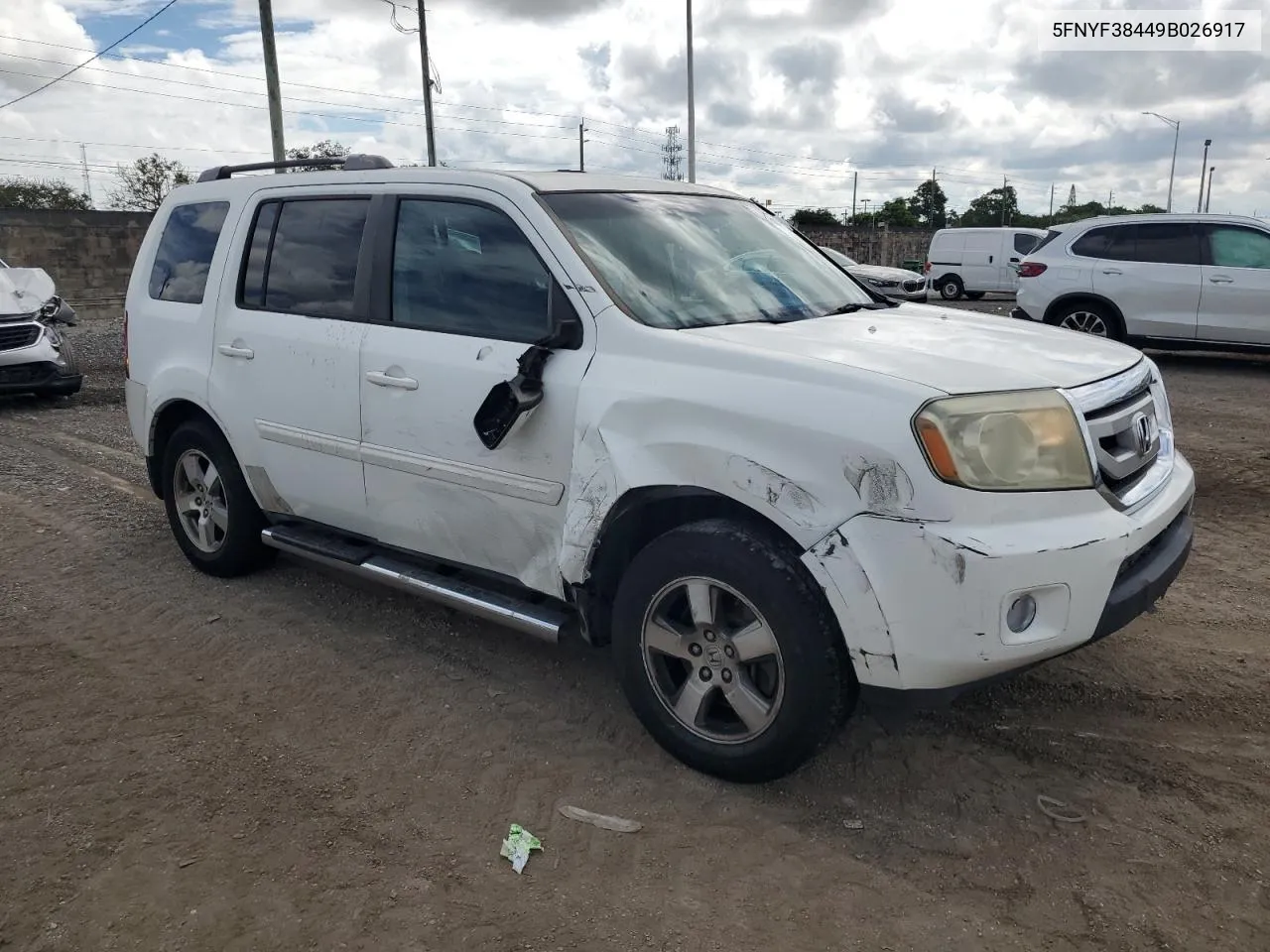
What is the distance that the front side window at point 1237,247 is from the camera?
10.7m

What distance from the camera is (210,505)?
4996 mm

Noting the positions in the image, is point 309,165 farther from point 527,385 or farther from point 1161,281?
point 1161,281

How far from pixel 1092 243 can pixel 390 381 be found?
33.9ft

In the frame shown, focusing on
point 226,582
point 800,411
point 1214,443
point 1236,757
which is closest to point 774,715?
point 800,411

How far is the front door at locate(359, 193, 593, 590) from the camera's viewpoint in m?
3.42

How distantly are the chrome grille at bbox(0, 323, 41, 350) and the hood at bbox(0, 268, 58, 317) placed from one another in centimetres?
14

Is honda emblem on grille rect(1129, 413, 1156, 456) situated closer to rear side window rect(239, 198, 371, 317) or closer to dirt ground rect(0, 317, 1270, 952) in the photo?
dirt ground rect(0, 317, 1270, 952)

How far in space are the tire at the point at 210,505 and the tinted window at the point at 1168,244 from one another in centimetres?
1024

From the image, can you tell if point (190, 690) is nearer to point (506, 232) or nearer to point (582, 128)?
point (506, 232)

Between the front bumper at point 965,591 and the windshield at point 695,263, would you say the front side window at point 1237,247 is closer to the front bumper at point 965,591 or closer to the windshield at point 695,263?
the windshield at point 695,263

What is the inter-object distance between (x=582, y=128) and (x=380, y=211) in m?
48.9

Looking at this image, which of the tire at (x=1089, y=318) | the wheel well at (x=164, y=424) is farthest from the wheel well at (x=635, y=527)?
the tire at (x=1089, y=318)

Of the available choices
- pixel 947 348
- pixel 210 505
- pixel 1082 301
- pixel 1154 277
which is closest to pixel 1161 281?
pixel 1154 277

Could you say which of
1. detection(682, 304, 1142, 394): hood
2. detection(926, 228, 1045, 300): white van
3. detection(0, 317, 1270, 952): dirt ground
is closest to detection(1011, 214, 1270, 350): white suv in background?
detection(0, 317, 1270, 952): dirt ground
